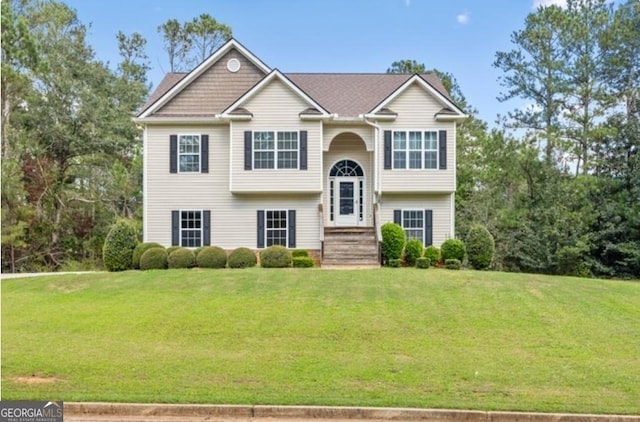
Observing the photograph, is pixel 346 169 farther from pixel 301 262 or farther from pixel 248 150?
pixel 301 262

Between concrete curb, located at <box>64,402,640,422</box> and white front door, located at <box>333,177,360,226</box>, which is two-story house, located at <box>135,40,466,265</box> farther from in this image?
concrete curb, located at <box>64,402,640,422</box>

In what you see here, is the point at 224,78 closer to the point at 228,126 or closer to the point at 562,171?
the point at 228,126

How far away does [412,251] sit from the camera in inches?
727

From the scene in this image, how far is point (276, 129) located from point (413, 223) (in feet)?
21.7

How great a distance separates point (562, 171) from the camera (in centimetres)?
2589

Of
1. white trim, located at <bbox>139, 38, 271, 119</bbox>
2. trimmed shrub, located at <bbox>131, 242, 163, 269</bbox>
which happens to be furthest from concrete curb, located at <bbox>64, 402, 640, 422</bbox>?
white trim, located at <bbox>139, 38, 271, 119</bbox>

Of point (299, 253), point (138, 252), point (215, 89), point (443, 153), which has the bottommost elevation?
point (299, 253)

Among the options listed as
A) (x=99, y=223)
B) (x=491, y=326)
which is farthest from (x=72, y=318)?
(x=99, y=223)

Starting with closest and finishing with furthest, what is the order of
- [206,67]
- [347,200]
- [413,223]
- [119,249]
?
[119,249] < [413,223] < [206,67] < [347,200]

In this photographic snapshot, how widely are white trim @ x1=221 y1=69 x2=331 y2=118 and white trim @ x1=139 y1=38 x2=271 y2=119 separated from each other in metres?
1.63

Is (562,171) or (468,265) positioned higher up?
(562,171)

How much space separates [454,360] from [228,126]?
14300mm

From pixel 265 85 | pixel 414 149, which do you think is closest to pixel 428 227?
pixel 414 149

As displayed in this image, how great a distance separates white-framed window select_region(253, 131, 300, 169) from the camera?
63.5 feet
